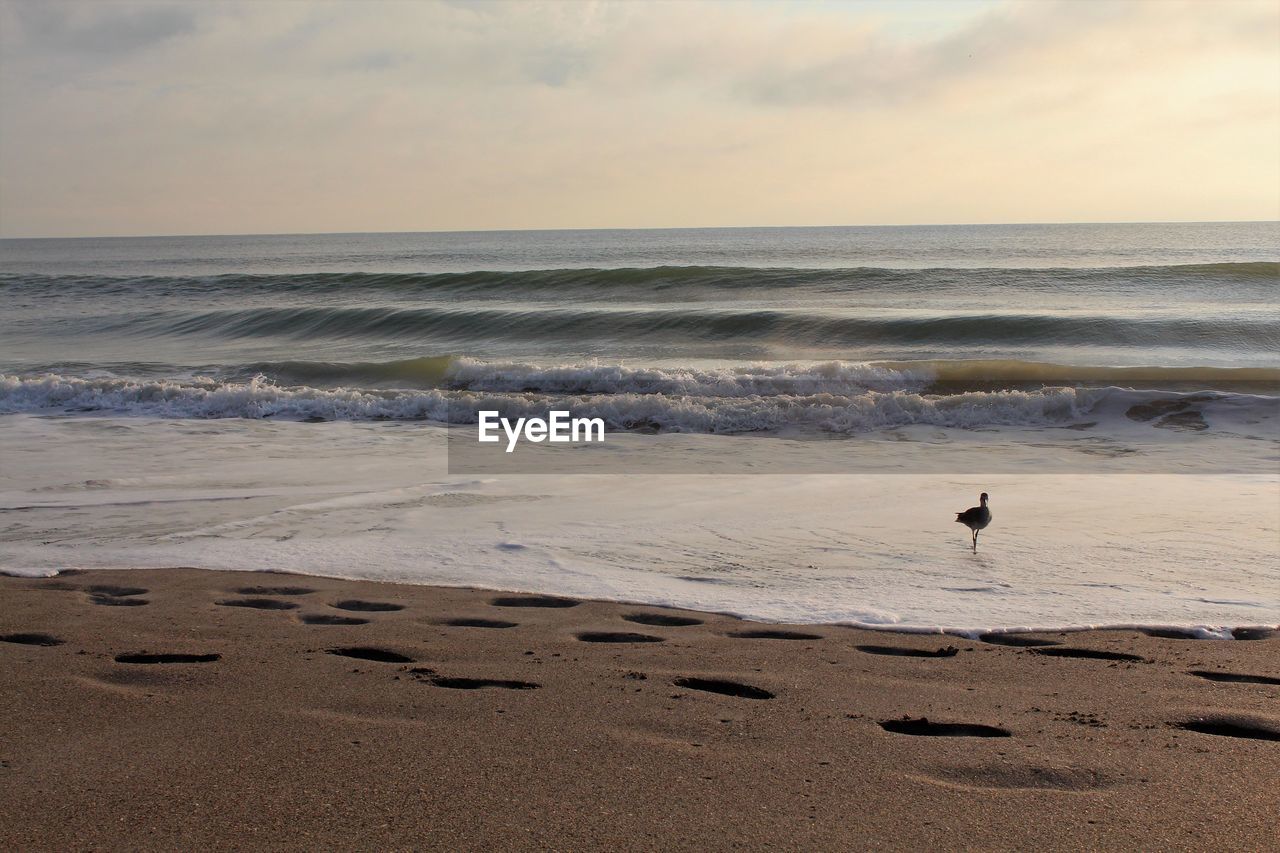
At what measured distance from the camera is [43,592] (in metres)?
4.96

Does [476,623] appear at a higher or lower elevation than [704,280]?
lower

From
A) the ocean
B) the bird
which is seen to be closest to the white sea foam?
the ocean

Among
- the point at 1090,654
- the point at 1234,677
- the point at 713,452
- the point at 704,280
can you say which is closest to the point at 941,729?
the point at 1090,654

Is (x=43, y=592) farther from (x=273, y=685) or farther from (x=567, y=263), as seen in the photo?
(x=567, y=263)

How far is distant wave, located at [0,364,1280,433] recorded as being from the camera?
11812mm

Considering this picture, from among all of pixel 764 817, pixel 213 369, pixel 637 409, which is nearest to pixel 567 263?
pixel 213 369

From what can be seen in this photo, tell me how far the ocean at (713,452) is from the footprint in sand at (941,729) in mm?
1269

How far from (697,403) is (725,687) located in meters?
8.70

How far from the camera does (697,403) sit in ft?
40.3

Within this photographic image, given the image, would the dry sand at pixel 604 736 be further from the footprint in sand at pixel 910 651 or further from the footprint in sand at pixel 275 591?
the footprint in sand at pixel 275 591

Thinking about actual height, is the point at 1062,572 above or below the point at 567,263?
below

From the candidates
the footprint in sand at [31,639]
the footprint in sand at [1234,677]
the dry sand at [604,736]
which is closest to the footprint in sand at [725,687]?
the dry sand at [604,736]

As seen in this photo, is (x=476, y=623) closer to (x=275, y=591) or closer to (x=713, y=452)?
(x=275, y=591)

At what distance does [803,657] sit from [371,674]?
1.77 metres
